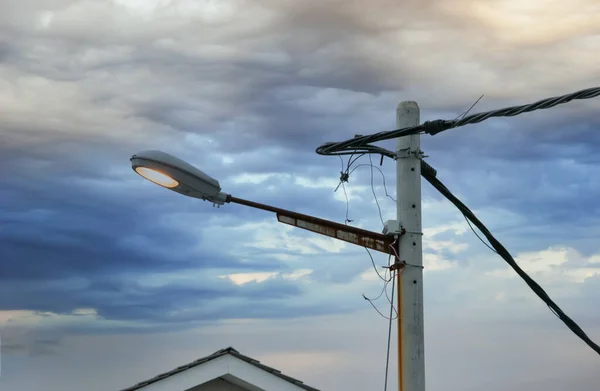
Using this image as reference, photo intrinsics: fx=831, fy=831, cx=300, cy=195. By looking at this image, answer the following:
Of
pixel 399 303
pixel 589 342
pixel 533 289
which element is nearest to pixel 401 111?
pixel 399 303

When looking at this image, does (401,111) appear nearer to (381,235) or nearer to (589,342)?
(381,235)

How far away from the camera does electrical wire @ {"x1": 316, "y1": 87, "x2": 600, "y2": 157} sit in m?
9.34

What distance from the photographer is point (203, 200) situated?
997 cm

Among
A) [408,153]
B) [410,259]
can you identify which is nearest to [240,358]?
[410,259]

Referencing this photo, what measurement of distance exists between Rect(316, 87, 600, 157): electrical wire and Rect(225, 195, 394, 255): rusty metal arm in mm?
1170

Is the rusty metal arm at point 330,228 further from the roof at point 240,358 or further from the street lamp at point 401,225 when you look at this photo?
the roof at point 240,358

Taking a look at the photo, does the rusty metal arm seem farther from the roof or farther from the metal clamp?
the roof

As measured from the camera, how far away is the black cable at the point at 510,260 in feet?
38.9

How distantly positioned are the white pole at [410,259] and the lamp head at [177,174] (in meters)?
2.23

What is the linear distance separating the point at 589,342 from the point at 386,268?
3.72 metres

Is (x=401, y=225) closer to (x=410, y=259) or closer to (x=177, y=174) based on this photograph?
(x=410, y=259)

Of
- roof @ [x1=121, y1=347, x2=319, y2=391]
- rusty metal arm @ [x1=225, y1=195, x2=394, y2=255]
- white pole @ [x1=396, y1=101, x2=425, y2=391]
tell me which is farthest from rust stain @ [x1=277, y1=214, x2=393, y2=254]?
roof @ [x1=121, y1=347, x2=319, y2=391]

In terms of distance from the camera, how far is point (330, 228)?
33.5ft

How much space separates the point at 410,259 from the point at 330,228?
106cm
